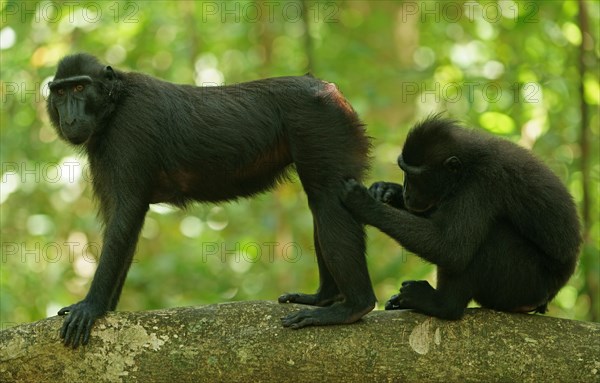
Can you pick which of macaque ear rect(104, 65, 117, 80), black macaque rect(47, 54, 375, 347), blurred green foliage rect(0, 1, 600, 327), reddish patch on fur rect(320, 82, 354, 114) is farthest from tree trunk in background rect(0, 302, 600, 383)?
blurred green foliage rect(0, 1, 600, 327)

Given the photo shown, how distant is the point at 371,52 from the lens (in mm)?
12141

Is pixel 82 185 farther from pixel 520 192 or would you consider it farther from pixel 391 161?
pixel 520 192

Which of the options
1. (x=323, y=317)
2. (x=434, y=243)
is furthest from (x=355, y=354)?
(x=434, y=243)

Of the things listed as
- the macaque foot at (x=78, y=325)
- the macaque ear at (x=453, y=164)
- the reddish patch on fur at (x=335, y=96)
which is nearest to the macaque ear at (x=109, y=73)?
the reddish patch on fur at (x=335, y=96)

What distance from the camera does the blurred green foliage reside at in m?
10.7

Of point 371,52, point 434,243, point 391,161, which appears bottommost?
point 391,161

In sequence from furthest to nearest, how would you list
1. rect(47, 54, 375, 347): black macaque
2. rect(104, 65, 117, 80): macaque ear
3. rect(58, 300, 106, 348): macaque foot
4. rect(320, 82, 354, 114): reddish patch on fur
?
1. rect(104, 65, 117, 80): macaque ear
2. rect(320, 82, 354, 114): reddish patch on fur
3. rect(47, 54, 375, 347): black macaque
4. rect(58, 300, 106, 348): macaque foot

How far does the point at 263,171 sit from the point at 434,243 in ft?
5.86

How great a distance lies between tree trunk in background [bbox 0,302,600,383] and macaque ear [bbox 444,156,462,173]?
1.29 meters

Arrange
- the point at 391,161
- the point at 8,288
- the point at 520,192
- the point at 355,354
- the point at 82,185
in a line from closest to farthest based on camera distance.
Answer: the point at 355,354 → the point at 520,192 → the point at 8,288 → the point at 391,161 → the point at 82,185

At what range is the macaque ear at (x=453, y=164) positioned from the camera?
6429 mm

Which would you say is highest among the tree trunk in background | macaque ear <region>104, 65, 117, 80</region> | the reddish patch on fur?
macaque ear <region>104, 65, 117, 80</region>

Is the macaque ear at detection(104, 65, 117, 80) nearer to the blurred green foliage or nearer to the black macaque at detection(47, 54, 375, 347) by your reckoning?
the black macaque at detection(47, 54, 375, 347)

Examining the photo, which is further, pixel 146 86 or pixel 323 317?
pixel 146 86
